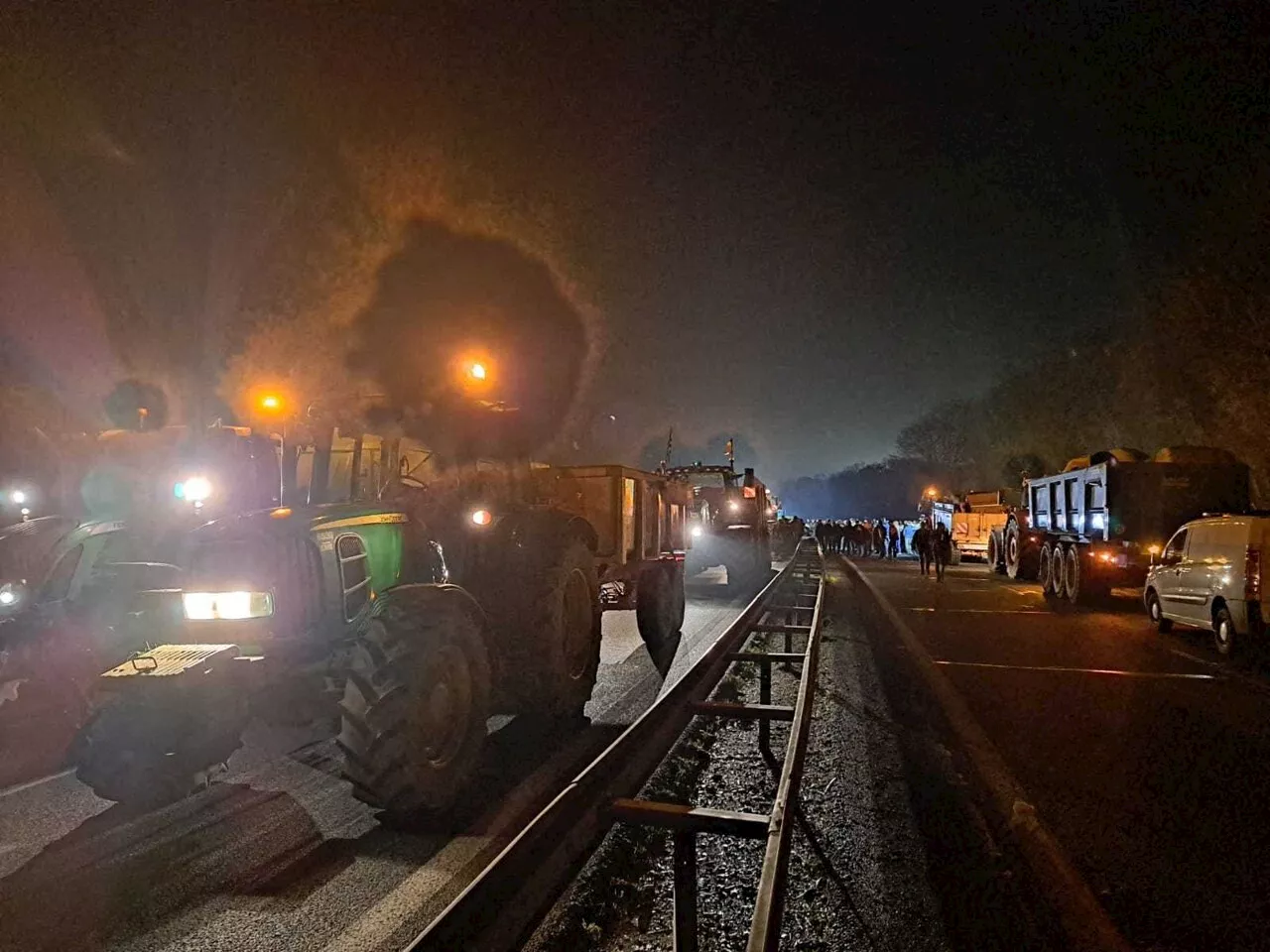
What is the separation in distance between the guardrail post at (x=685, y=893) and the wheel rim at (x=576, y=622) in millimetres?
3136

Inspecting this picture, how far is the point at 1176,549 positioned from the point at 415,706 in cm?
1311

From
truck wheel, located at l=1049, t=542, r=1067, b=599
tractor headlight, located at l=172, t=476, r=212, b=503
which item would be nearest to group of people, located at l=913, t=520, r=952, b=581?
truck wheel, located at l=1049, t=542, r=1067, b=599

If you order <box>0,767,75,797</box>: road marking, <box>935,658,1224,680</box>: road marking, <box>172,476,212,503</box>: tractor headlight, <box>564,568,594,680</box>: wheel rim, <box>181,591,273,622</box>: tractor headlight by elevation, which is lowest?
<box>0,767,75,797</box>: road marking

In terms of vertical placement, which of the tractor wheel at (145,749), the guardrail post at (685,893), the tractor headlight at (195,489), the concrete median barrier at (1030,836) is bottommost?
the concrete median barrier at (1030,836)

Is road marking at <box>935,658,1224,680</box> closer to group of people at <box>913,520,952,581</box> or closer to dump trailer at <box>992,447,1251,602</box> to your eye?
dump trailer at <box>992,447,1251,602</box>

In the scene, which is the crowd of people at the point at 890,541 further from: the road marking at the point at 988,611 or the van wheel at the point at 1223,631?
the van wheel at the point at 1223,631

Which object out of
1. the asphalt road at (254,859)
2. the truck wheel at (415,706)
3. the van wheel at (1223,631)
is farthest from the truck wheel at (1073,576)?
the truck wheel at (415,706)

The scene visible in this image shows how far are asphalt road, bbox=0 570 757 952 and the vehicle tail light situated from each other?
9.13 metres

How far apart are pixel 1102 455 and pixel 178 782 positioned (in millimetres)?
19114

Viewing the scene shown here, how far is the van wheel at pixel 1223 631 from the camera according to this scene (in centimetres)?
1080

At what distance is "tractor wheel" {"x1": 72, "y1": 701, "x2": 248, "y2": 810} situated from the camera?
4273mm

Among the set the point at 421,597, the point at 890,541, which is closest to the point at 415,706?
the point at 421,597

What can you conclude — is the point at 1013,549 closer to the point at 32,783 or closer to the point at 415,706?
the point at 415,706

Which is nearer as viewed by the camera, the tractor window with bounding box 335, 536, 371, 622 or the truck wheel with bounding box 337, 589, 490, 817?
the truck wheel with bounding box 337, 589, 490, 817
